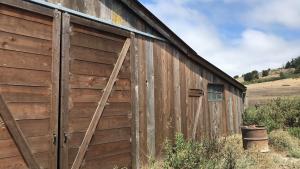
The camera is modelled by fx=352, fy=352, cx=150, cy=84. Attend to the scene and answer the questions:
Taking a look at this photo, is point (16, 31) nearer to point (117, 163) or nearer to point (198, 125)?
point (117, 163)

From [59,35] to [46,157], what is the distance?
Answer: 2.16 meters

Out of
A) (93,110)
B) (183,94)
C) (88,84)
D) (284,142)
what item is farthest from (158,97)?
(284,142)

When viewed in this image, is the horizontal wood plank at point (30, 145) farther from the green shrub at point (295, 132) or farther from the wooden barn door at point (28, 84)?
the green shrub at point (295, 132)

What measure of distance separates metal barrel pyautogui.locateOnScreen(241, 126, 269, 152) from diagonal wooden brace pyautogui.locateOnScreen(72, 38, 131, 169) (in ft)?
17.8

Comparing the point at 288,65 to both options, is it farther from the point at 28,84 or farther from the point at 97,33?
the point at 28,84

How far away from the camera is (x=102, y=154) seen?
282 inches

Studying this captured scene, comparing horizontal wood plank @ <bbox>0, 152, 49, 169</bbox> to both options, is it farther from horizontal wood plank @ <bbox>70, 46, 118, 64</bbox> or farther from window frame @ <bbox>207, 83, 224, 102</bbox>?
window frame @ <bbox>207, 83, 224, 102</bbox>

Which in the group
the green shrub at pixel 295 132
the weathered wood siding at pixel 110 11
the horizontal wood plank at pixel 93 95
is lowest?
the green shrub at pixel 295 132

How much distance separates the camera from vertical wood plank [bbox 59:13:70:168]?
20.6 feet

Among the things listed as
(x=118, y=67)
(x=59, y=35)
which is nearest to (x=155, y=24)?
(x=118, y=67)

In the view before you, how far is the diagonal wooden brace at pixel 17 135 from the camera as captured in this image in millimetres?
5397

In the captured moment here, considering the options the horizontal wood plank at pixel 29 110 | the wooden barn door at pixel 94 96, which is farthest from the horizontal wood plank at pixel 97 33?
the horizontal wood plank at pixel 29 110

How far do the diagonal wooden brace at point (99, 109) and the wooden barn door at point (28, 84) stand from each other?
594 mm

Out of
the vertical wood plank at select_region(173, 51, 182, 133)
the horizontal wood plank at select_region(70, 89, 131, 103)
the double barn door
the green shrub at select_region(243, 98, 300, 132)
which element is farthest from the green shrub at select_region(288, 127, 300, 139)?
the horizontal wood plank at select_region(70, 89, 131, 103)
